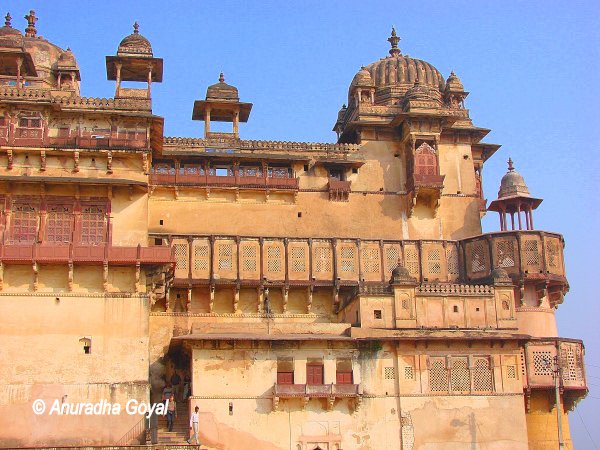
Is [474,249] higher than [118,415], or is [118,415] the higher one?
[474,249]

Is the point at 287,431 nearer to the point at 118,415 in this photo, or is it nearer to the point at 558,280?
the point at 118,415

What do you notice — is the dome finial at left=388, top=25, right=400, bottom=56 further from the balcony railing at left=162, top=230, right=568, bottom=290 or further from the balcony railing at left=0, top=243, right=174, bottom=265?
the balcony railing at left=0, top=243, right=174, bottom=265

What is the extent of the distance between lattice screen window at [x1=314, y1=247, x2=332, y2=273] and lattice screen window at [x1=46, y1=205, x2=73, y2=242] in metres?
10.2

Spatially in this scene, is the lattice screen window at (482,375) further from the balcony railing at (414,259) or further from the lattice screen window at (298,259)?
the lattice screen window at (298,259)

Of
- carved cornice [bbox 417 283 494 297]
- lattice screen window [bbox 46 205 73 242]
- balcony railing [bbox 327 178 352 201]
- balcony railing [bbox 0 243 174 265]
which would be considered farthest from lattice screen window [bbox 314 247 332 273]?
lattice screen window [bbox 46 205 73 242]

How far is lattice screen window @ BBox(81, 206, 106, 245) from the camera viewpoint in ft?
102

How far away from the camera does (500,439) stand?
30.8m

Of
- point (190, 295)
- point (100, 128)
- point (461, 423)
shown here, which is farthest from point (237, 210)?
point (461, 423)

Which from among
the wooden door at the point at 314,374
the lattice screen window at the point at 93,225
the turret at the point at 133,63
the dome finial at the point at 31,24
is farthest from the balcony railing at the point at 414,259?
the dome finial at the point at 31,24

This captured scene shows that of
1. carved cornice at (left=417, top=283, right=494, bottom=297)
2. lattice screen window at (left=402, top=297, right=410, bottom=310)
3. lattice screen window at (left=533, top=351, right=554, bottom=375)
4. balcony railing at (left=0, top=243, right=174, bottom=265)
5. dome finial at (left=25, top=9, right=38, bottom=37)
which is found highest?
dome finial at (left=25, top=9, right=38, bottom=37)

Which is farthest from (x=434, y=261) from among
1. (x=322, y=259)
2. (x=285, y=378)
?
(x=285, y=378)

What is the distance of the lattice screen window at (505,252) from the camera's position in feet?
119

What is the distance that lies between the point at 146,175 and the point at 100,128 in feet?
8.79

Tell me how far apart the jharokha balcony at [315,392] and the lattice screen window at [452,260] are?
9131 millimetres
